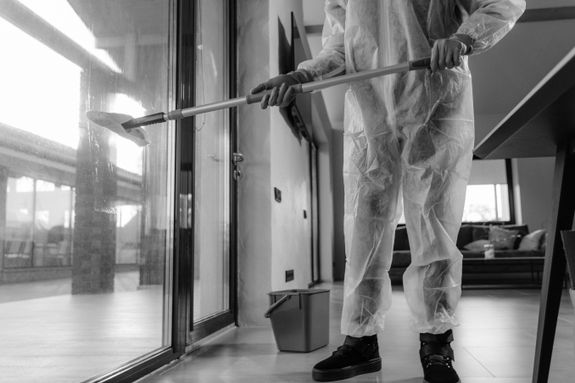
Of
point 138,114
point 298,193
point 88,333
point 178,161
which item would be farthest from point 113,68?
point 298,193

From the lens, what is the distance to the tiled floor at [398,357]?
1.40 metres

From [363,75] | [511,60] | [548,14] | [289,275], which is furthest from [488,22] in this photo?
[511,60]

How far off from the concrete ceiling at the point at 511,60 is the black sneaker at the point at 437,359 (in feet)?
11.9

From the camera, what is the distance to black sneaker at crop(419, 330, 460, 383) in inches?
50.7

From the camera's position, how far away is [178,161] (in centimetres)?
174

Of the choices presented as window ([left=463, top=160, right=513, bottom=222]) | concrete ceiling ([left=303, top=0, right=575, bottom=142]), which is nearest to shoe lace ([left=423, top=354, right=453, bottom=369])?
concrete ceiling ([left=303, top=0, right=575, bottom=142])

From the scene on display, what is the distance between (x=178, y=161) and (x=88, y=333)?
645 millimetres

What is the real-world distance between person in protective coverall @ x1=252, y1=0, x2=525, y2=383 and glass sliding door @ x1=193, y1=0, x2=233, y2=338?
27.8 inches

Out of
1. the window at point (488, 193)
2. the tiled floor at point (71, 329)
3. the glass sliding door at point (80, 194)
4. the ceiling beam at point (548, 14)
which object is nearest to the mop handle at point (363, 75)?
the glass sliding door at point (80, 194)

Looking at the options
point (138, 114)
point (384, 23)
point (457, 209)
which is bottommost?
point (457, 209)

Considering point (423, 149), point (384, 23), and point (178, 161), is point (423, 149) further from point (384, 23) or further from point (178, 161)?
point (178, 161)

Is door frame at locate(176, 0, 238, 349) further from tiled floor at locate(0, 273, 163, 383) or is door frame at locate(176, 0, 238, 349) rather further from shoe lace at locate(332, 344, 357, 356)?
shoe lace at locate(332, 344, 357, 356)

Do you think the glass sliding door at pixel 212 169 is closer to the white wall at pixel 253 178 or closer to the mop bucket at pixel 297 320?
the white wall at pixel 253 178

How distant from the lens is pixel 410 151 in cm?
145
